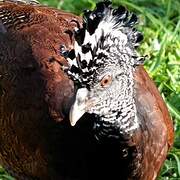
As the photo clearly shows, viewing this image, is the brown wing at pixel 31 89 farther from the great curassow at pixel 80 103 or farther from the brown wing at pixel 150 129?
the brown wing at pixel 150 129

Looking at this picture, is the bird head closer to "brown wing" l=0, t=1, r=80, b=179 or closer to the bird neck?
the bird neck

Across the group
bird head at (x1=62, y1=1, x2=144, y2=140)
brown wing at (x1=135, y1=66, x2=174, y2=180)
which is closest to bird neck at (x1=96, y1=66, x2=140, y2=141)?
bird head at (x1=62, y1=1, x2=144, y2=140)

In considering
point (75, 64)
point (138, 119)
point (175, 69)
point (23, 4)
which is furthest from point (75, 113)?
point (175, 69)

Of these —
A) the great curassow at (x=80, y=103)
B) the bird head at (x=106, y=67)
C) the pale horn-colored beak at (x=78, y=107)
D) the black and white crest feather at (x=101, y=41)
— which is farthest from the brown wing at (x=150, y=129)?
the pale horn-colored beak at (x=78, y=107)

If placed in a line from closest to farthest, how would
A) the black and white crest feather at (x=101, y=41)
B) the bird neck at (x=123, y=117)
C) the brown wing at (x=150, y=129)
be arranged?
the black and white crest feather at (x=101, y=41) → the bird neck at (x=123, y=117) → the brown wing at (x=150, y=129)

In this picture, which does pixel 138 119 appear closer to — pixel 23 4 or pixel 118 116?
pixel 118 116

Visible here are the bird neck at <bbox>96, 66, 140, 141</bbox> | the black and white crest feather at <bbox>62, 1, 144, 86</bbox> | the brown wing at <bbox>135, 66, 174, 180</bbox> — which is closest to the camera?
the black and white crest feather at <bbox>62, 1, 144, 86</bbox>

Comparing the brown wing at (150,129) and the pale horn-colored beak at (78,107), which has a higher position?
the pale horn-colored beak at (78,107)

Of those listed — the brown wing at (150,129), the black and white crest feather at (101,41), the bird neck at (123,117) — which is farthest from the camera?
the brown wing at (150,129)

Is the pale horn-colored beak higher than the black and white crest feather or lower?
lower

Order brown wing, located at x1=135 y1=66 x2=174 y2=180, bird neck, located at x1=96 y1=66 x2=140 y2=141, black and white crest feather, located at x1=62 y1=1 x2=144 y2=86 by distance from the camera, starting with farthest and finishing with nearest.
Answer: brown wing, located at x1=135 y1=66 x2=174 y2=180 → bird neck, located at x1=96 y1=66 x2=140 y2=141 → black and white crest feather, located at x1=62 y1=1 x2=144 y2=86
